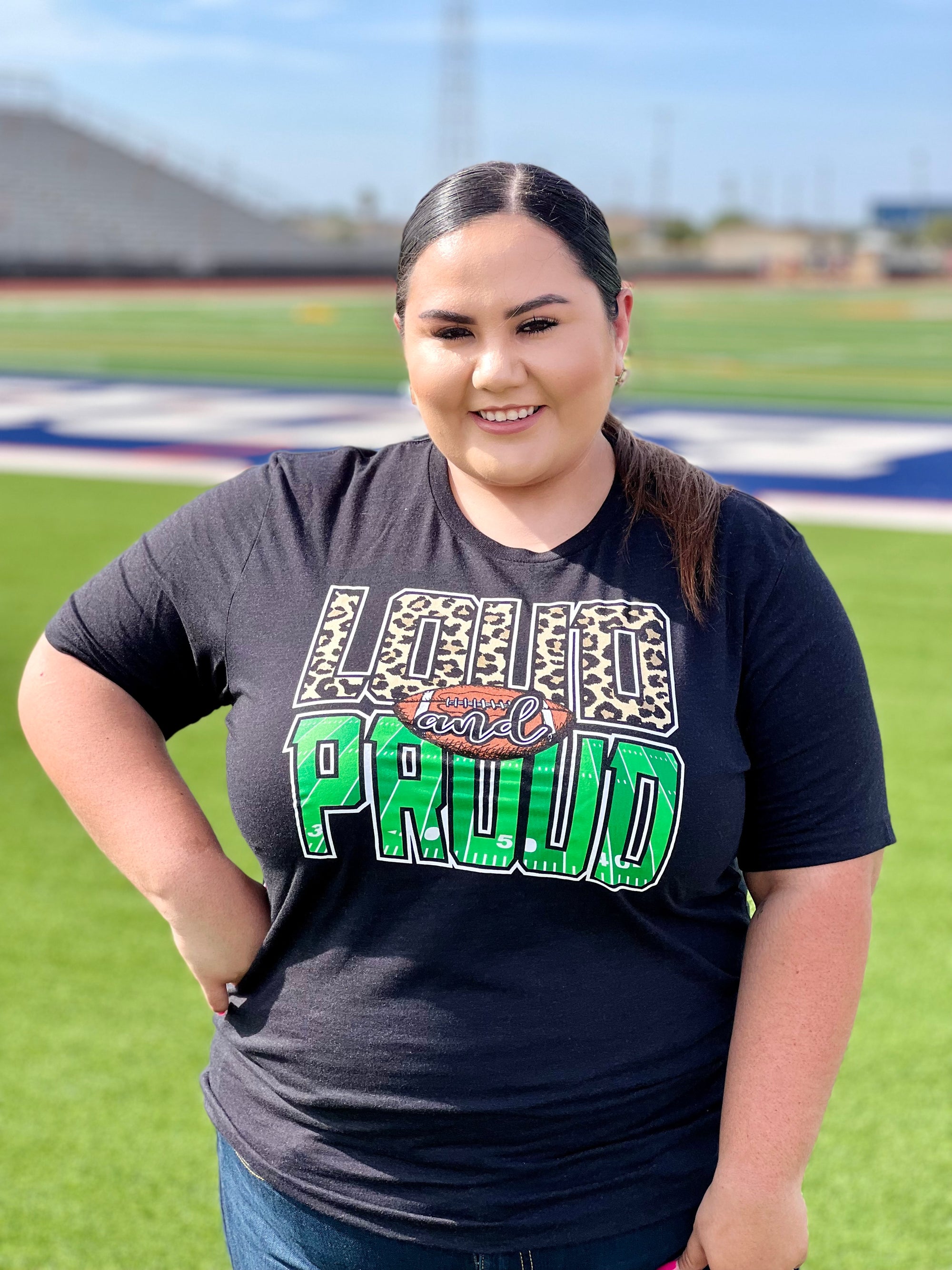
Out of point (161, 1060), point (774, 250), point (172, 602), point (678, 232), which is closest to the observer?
point (172, 602)

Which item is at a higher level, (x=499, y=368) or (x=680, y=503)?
(x=499, y=368)

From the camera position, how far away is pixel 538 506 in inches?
62.4

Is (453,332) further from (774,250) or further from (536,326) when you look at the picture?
(774,250)

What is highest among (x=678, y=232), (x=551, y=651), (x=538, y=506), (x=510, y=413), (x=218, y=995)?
(x=510, y=413)

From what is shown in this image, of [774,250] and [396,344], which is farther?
[774,250]

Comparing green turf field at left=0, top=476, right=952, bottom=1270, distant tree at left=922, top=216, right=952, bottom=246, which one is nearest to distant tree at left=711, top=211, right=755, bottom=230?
distant tree at left=922, top=216, right=952, bottom=246

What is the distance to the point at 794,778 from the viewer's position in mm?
1462

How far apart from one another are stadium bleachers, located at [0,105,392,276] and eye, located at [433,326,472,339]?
41.2m

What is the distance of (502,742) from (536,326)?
0.44 meters

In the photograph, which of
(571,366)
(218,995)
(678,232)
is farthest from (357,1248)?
(678,232)

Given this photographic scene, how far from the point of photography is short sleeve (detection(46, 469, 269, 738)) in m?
1.61

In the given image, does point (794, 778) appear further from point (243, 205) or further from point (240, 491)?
point (243, 205)

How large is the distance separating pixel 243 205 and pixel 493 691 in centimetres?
6158

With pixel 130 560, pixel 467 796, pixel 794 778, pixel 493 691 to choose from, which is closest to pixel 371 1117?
pixel 467 796
